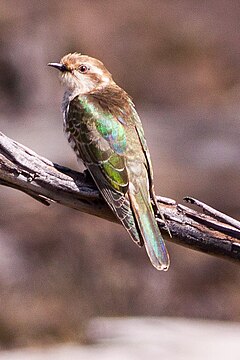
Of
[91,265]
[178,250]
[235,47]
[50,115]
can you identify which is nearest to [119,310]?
[91,265]

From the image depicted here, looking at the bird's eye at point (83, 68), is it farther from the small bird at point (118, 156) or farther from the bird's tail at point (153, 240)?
the bird's tail at point (153, 240)

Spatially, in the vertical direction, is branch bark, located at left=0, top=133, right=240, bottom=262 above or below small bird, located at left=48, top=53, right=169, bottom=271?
below

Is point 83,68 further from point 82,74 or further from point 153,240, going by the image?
point 153,240

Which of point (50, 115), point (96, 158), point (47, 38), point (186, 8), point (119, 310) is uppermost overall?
point (186, 8)

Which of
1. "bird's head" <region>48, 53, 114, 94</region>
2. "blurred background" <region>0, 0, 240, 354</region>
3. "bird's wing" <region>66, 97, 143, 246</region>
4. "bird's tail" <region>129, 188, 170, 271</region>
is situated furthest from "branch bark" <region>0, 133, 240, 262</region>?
"blurred background" <region>0, 0, 240, 354</region>

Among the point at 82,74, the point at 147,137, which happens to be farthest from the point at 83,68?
the point at 147,137

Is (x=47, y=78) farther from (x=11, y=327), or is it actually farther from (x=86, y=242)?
(x=11, y=327)

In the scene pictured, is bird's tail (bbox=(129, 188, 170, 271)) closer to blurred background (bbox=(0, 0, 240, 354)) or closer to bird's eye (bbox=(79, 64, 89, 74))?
bird's eye (bbox=(79, 64, 89, 74))
